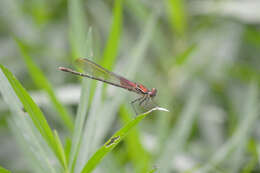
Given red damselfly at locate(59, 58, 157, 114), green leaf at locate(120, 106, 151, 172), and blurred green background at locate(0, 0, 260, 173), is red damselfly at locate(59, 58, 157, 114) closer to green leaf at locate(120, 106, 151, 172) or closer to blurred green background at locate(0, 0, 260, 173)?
green leaf at locate(120, 106, 151, 172)

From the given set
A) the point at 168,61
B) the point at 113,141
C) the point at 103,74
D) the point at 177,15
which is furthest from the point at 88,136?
the point at 177,15

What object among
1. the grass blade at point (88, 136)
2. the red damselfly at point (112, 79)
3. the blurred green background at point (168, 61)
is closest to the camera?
the grass blade at point (88, 136)

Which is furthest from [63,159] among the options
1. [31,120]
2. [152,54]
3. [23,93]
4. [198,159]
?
[152,54]

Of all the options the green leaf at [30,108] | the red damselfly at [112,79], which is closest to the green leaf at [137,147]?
the red damselfly at [112,79]

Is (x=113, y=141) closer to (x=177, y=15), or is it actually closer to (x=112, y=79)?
(x=112, y=79)

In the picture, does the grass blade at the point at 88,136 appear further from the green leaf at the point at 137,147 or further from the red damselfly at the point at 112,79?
the green leaf at the point at 137,147
